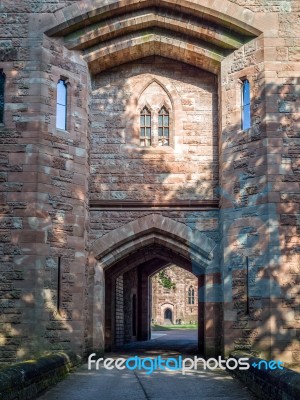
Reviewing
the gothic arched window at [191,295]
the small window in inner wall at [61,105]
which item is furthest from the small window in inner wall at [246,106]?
the gothic arched window at [191,295]

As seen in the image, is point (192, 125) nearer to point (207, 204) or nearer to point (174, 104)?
point (174, 104)

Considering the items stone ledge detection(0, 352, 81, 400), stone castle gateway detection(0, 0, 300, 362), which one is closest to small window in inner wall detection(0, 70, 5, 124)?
stone castle gateway detection(0, 0, 300, 362)

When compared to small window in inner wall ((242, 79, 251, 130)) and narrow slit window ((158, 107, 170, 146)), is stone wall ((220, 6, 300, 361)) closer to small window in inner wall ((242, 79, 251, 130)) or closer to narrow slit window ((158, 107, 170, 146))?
small window in inner wall ((242, 79, 251, 130))

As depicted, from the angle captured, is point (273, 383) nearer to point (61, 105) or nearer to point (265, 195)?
point (265, 195)

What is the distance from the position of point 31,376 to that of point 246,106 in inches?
278

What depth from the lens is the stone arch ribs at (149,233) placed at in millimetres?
12797

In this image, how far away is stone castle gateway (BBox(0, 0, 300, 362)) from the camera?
11281 millimetres

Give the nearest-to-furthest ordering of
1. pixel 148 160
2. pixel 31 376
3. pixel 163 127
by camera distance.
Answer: pixel 31 376, pixel 148 160, pixel 163 127

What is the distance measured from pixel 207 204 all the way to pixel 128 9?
421 centimetres

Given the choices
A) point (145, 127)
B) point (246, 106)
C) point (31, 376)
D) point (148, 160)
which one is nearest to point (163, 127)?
point (145, 127)

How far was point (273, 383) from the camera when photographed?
6.82m

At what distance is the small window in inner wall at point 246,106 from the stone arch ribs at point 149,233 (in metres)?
2.43

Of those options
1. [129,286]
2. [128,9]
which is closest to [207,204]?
[128,9]

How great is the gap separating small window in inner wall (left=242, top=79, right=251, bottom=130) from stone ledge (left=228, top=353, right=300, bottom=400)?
498cm
